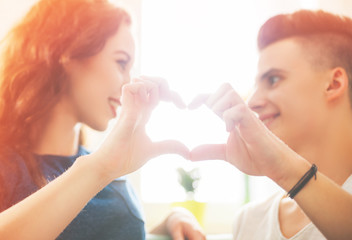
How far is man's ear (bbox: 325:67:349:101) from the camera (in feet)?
2.64

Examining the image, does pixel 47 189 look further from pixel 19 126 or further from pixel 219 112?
pixel 19 126

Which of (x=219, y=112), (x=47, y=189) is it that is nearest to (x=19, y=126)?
(x=47, y=189)

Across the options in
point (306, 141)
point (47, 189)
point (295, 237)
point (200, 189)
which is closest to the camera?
point (47, 189)

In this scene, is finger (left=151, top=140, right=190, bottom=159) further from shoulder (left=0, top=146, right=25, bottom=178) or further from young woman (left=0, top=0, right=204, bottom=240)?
shoulder (left=0, top=146, right=25, bottom=178)

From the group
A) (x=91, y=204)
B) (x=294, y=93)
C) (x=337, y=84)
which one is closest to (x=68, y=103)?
(x=91, y=204)

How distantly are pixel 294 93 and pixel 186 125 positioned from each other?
0.89 metres

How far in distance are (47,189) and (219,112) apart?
1.04ft

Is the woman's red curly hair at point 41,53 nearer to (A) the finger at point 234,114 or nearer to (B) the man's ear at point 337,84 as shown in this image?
(A) the finger at point 234,114

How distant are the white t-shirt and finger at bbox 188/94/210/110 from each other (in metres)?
0.39

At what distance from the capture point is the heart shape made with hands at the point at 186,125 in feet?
5.18

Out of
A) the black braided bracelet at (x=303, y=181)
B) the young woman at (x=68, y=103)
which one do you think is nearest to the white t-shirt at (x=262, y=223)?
the young woman at (x=68, y=103)

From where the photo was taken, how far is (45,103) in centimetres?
89

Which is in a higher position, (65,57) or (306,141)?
(65,57)

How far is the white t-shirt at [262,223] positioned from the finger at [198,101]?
1.29ft
